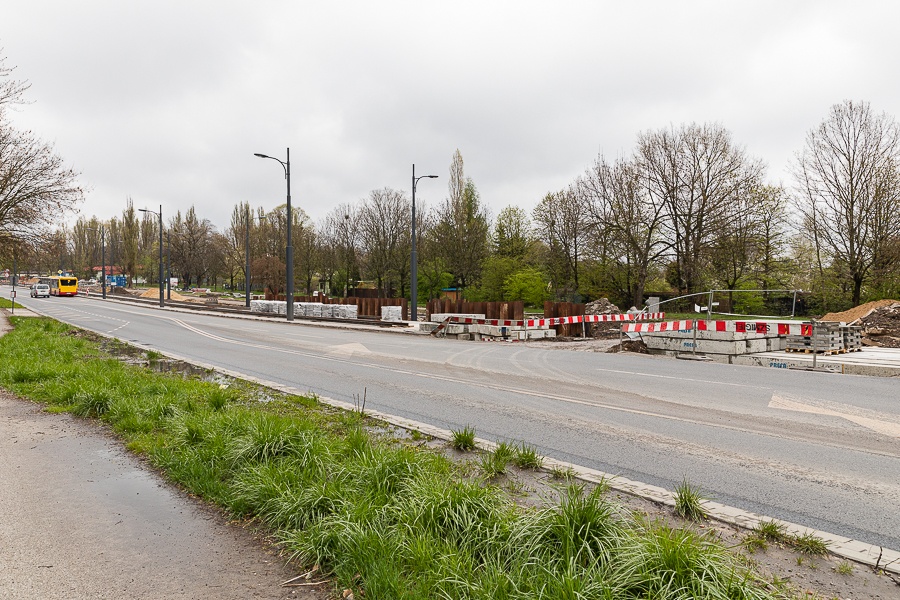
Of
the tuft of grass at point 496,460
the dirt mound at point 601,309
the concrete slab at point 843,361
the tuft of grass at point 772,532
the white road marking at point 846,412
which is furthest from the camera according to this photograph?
the dirt mound at point 601,309

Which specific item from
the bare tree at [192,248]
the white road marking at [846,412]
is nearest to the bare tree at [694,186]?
the white road marking at [846,412]

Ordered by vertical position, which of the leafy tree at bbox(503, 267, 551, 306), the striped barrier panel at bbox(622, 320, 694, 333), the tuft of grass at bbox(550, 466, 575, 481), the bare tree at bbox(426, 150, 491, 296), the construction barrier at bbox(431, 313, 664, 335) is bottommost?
the tuft of grass at bbox(550, 466, 575, 481)

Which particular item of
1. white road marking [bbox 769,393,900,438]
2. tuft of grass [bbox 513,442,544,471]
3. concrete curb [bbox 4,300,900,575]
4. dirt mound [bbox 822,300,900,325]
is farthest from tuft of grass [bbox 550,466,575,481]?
dirt mound [bbox 822,300,900,325]

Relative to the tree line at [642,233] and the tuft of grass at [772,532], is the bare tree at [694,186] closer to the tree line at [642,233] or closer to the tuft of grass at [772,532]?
the tree line at [642,233]

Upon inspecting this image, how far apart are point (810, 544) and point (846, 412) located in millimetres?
5902

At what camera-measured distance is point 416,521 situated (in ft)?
12.3

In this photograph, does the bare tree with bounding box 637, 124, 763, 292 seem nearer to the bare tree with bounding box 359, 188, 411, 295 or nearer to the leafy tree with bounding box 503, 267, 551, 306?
the leafy tree with bounding box 503, 267, 551, 306

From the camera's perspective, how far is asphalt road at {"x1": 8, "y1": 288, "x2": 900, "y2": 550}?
16.7 feet

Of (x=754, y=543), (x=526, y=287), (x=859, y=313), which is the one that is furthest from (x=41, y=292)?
(x=754, y=543)

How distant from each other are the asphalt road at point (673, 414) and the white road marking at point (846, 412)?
2 centimetres

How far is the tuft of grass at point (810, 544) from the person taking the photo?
3.72 meters

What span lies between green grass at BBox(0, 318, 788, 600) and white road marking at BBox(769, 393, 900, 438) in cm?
529

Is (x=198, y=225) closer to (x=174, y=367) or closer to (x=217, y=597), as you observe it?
(x=174, y=367)

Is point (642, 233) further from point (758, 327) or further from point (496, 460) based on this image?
point (496, 460)
